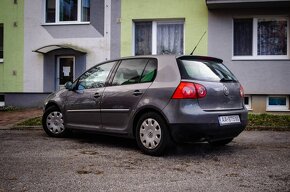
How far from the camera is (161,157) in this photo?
6.04 metres

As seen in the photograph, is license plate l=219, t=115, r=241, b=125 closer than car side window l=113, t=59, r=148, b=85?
Yes

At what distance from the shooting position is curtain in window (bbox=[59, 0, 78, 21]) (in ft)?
51.2

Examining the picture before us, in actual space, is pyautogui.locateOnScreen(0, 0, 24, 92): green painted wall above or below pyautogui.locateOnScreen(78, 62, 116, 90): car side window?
above

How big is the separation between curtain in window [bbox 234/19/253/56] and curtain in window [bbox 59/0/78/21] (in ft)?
21.1

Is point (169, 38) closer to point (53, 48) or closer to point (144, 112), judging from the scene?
point (53, 48)

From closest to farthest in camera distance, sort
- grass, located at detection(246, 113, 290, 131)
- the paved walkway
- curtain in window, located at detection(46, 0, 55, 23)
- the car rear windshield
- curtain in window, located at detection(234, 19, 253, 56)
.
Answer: the car rear windshield < grass, located at detection(246, 113, 290, 131) < the paved walkway < curtain in window, located at detection(234, 19, 253, 56) < curtain in window, located at detection(46, 0, 55, 23)

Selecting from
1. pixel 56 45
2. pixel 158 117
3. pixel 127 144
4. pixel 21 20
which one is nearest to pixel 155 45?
pixel 56 45

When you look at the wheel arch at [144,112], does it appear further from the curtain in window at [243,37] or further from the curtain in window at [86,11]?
the curtain in window at [86,11]

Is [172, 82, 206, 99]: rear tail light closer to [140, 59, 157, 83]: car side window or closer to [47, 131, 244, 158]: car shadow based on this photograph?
[140, 59, 157, 83]: car side window

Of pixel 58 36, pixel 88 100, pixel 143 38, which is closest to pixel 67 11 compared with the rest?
pixel 58 36

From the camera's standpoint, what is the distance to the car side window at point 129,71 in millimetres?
6676

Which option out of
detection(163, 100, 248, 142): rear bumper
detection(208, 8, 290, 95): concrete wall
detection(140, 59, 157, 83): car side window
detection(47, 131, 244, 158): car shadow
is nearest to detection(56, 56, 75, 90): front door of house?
detection(208, 8, 290, 95): concrete wall

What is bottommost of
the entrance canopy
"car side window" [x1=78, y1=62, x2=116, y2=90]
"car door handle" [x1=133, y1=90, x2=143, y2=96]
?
"car door handle" [x1=133, y1=90, x2=143, y2=96]

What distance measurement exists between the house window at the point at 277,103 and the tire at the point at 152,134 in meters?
8.48
